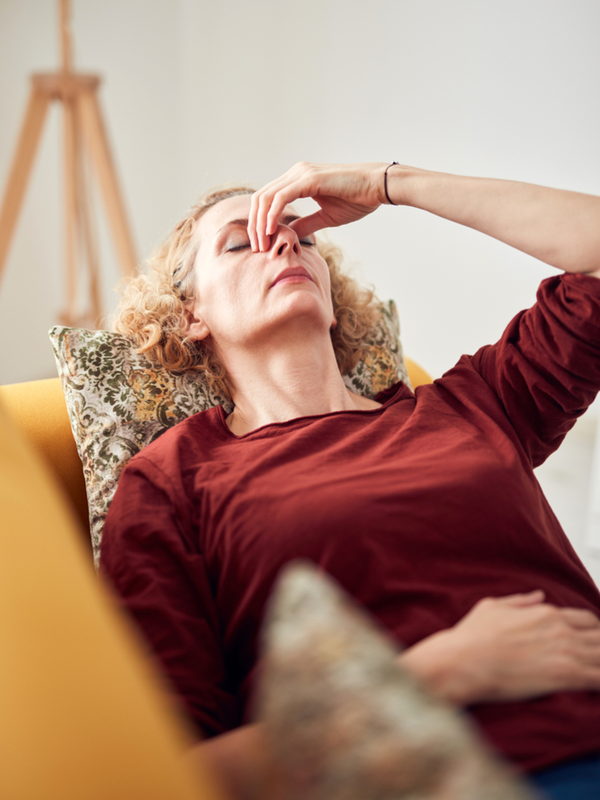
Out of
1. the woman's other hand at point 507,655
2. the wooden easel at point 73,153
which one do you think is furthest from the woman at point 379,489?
the wooden easel at point 73,153

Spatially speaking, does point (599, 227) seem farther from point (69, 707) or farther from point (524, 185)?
point (69, 707)

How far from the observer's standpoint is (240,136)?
359 cm

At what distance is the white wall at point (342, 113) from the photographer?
2.87 meters

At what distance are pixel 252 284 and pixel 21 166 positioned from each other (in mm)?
1609

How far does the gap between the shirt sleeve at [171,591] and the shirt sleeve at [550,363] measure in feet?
1.95

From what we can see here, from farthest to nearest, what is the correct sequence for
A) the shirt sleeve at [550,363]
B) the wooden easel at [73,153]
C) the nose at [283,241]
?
the wooden easel at [73,153]
the nose at [283,241]
the shirt sleeve at [550,363]

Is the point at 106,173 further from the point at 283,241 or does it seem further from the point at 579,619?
the point at 579,619

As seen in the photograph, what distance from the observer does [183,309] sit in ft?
4.47

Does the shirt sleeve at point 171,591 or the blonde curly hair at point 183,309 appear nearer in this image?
the shirt sleeve at point 171,591

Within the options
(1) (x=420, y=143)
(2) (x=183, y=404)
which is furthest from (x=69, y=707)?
(1) (x=420, y=143)

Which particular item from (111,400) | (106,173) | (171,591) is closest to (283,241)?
(111,400)

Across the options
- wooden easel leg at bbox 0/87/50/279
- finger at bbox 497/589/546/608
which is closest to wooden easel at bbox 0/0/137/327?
wooden easel leg at bbox 0/87/50/279

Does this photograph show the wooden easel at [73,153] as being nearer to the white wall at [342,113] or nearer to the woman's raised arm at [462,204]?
the white wall at [342,113]

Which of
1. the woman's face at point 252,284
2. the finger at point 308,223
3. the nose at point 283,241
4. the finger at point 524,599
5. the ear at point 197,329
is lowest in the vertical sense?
the finger at point 524,599
